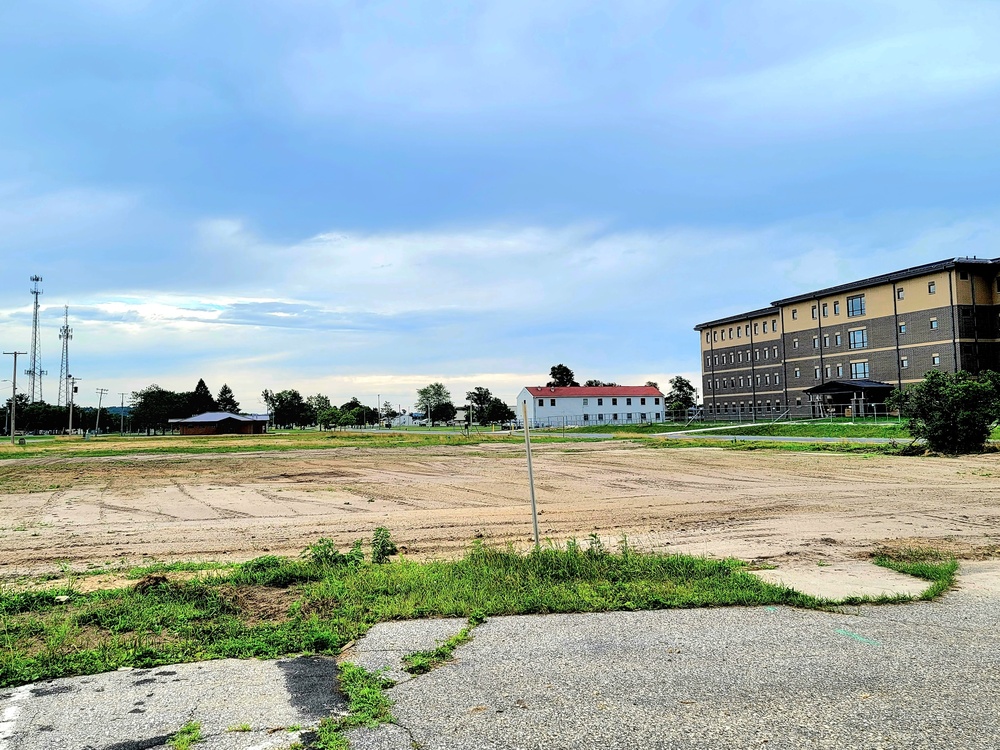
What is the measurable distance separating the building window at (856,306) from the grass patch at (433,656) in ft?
249

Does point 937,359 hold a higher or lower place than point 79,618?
higher

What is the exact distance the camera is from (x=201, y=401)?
6742 inches

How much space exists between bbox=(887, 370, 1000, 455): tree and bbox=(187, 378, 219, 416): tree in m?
161

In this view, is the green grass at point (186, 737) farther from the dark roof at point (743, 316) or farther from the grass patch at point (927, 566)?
the dark roof at point (743, 316)

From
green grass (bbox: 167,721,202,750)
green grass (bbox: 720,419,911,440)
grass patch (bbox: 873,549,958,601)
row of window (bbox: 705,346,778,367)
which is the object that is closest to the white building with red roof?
row of window (bbox: 705,346,778,367)

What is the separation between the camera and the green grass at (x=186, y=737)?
4352mm

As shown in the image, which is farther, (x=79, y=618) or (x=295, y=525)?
(x=295, y=525)

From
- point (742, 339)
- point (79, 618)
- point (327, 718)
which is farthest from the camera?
point (742, 339)

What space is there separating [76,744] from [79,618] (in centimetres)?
310

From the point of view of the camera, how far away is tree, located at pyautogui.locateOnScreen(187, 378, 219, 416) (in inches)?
6560

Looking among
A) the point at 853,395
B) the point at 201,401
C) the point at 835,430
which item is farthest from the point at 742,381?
the point at 201,401

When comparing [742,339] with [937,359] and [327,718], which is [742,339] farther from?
[327,718]

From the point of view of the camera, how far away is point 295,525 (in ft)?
50.0

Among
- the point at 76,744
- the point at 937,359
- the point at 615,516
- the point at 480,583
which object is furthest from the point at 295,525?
the point at 937,359
